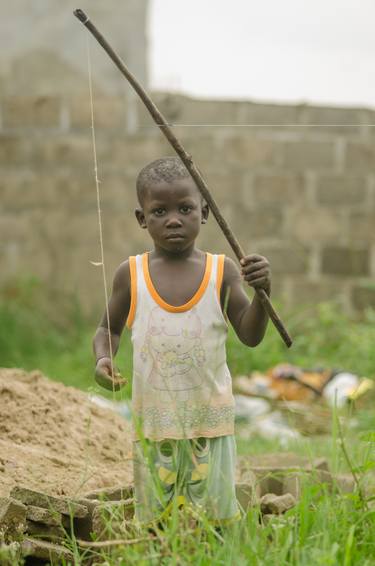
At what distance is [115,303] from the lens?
10.8 feet

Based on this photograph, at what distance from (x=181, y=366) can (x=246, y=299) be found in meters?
0.29

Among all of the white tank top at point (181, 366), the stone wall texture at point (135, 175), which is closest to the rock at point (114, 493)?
the white tank top at point (181, 366)

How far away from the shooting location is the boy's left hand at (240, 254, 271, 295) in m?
3.05

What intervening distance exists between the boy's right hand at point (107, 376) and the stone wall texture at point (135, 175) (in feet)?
18.1

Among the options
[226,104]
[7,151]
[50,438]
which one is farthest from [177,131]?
[50,438]

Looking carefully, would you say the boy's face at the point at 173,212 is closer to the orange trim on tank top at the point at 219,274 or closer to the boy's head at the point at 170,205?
the boy's head at the point at 170,205

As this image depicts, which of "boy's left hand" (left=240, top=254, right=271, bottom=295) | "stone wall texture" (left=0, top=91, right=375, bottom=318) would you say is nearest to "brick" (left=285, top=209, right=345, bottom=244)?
"stone wall texture" (left=0, top=91, right=375, bottom=318)

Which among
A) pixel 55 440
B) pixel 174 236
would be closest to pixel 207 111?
pixel 55 440

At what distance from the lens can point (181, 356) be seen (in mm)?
3168

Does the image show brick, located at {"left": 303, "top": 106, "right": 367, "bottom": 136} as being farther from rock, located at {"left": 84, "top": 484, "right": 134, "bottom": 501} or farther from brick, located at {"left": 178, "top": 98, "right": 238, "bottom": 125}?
rock, located at {"left": 84, "top": 484, "right": 134, "bottom": 501}

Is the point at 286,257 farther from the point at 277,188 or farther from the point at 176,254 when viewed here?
the point at 176,254

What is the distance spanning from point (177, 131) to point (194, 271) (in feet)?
18.3

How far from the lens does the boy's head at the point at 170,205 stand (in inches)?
125

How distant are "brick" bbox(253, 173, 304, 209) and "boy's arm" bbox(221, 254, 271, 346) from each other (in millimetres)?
5718
